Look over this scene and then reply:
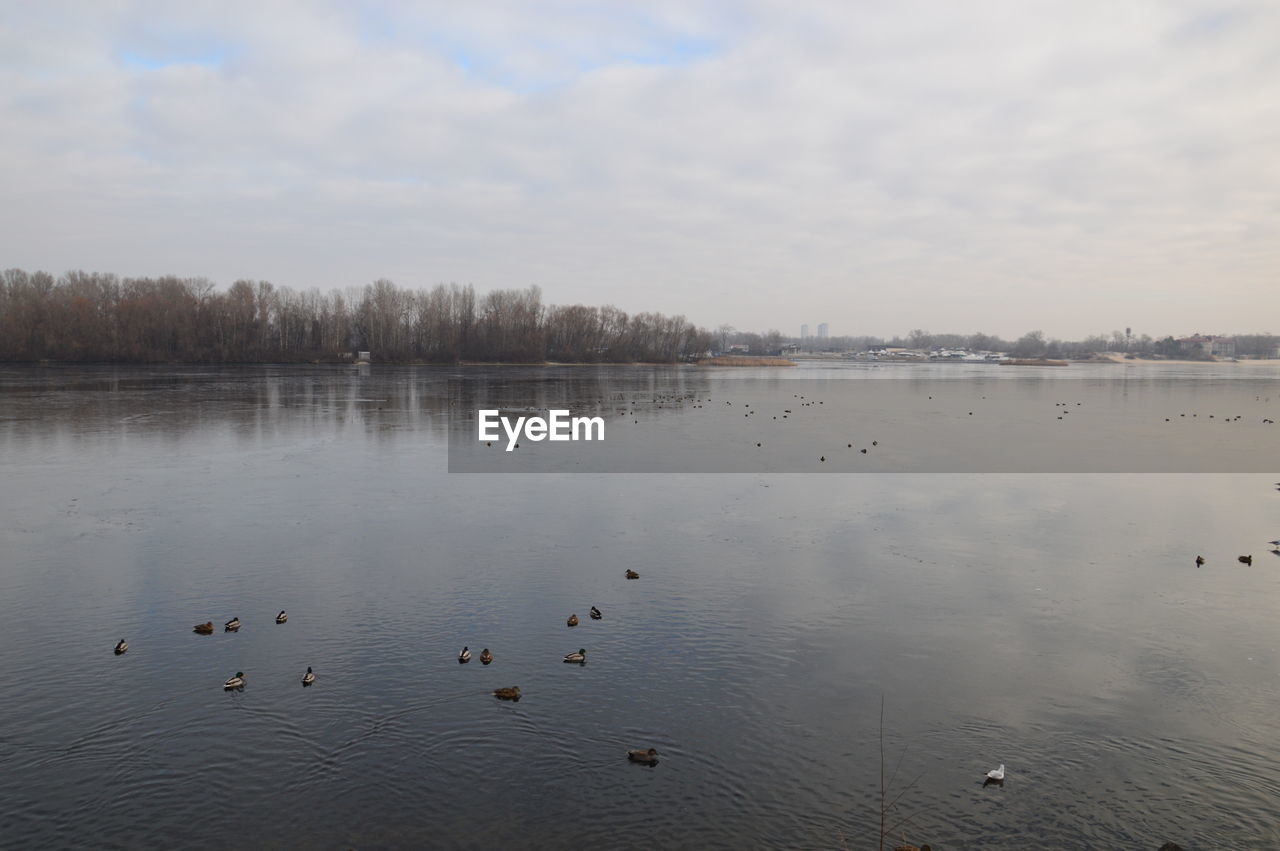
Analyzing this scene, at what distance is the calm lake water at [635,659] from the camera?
795 centimetres

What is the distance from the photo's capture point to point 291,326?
122750mm

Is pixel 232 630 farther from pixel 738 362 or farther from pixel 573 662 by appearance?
pixel 738 362

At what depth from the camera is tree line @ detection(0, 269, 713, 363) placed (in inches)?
4094

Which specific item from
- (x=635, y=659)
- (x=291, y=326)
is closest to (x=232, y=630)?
(x=635, y=659)

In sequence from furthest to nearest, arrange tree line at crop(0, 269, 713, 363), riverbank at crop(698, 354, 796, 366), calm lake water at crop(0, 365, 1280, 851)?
1. riverbank at crop(698, 354, 796, 366)
2. tree line at crop(0, 269, 713, 363)
3. calm lake water at crop(0, 365, 1280, 851)

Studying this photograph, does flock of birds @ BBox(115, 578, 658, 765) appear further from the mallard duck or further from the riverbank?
the riverbank

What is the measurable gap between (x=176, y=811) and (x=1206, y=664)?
1261 cm

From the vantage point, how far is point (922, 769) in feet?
28.5

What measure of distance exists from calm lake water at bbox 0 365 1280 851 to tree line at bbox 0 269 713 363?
3763 inches

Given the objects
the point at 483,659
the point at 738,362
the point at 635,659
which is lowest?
the point at 635,659

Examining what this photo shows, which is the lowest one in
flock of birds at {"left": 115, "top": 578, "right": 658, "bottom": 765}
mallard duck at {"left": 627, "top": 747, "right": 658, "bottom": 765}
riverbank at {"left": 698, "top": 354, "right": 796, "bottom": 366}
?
mallard duck at {"left": 627, "top": 747, "right": 658, "bottom": 765}

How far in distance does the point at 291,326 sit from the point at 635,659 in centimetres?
12454

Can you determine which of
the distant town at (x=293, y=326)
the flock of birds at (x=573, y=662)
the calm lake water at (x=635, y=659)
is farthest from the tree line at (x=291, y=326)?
the flock of birds at (x=573, y=662)

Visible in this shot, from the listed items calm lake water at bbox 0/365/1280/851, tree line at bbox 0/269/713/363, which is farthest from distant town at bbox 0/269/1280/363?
calm lake water at bbox 0/365/1280/851
